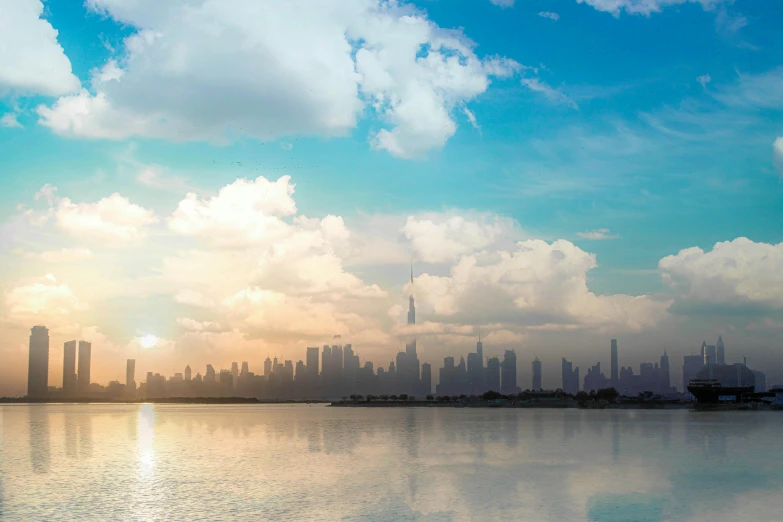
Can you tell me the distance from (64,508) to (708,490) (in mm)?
33023

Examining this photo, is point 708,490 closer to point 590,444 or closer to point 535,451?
point 535,451

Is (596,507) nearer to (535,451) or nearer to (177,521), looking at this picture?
(177,521)

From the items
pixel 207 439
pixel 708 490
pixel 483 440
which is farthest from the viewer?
pixel 207 439

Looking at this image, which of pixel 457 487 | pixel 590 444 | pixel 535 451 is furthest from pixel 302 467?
pixel 590 444

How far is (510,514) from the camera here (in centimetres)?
2953

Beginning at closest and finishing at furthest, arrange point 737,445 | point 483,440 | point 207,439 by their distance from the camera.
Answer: point 737,445
point 483,440
point 207,439

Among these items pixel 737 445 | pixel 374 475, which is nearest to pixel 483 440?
pixel 737 445

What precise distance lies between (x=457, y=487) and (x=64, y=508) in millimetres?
19904

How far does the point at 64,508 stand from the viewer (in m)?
31.6

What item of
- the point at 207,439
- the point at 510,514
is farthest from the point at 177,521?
the point at 207,439

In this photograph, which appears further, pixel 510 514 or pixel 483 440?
pixel 483 440

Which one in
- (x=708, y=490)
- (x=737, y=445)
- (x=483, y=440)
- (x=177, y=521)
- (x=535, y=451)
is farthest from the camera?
(x=483, y=440)

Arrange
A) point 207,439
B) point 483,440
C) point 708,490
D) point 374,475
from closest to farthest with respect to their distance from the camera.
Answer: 1. point 708,490
2. point 374,475
3. point 483,440
4. point 207,439

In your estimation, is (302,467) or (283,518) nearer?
(283,518)
